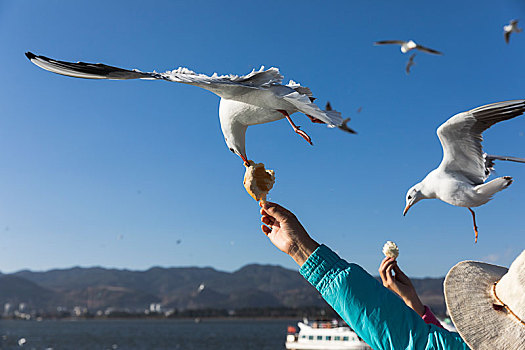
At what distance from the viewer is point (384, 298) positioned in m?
1.22

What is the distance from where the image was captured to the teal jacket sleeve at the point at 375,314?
1.19 metres

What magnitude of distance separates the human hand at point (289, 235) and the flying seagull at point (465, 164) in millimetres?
2151

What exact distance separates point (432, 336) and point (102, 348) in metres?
55.5

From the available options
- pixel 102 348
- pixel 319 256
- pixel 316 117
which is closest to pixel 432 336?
pixel 319 256

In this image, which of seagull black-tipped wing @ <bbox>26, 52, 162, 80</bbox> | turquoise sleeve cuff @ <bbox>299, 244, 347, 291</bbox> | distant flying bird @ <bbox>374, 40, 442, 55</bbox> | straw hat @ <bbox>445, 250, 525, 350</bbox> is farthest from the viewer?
distant flying bird @ <bbox>374, 40, 442, 55</bbox>

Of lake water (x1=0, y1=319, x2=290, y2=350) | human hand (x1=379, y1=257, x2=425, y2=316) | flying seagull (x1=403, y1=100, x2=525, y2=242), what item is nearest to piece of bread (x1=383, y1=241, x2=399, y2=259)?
human hand (x1=379, y1=257, x2=425, y2=316)

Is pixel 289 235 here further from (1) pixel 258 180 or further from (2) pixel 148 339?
(2) pixel 148 339

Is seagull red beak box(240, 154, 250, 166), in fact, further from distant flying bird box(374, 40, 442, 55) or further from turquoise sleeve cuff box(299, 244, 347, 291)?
distant flying bird box(374, 40, 442, 55)

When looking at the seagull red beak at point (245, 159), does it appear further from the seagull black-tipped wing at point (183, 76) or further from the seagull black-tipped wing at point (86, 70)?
the seagull black-tipped wing at point (86, 70)

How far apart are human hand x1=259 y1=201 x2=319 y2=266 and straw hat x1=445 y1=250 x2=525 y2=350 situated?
354 millimetres

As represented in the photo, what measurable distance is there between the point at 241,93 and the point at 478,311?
0.97 meters

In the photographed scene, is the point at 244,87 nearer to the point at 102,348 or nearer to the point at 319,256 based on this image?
the point at 319,256

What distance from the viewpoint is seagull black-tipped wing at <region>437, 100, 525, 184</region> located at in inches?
138

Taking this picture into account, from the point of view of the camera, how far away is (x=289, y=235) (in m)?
1.33
